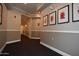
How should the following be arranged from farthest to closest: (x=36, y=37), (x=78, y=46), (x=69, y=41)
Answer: (x=36, y=37), (x=69, y=41), (x=78, y=46)

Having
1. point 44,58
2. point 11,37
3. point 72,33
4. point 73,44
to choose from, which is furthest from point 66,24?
point 11,37

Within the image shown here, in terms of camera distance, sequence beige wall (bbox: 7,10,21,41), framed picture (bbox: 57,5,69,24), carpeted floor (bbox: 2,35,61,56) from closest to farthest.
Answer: framed picture (bbox: 57,5,69,24) → carpeted floor (bbox: 2,35,61,56) → beige wall (bbox: 7,10,21,41)

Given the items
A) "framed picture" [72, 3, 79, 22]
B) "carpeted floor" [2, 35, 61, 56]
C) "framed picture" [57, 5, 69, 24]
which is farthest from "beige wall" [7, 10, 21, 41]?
"framed picture" [72, 3, 79, 22]

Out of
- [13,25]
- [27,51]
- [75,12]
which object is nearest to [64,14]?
[75,12]

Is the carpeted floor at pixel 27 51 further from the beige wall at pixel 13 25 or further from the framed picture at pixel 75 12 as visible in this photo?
the beige wall at pixel 13 25

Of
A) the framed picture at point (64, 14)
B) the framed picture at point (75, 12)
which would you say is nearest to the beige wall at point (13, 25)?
the framed picture at point (64, 14)

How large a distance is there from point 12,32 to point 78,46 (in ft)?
17.7

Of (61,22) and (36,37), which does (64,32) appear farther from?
(36,37)

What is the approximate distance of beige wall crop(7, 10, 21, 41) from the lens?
730 cm

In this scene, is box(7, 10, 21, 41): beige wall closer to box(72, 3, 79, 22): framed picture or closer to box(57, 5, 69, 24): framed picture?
box(57, 5, 69, 24): framed picture

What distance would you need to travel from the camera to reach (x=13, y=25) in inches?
311

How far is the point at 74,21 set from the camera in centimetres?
318

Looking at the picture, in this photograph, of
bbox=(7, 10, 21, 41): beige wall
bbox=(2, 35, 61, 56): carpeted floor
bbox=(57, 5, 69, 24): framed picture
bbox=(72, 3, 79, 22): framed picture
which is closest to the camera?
bbox=(72, 3, 79, 22): framed picture

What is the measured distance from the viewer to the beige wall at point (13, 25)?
23.9ft
